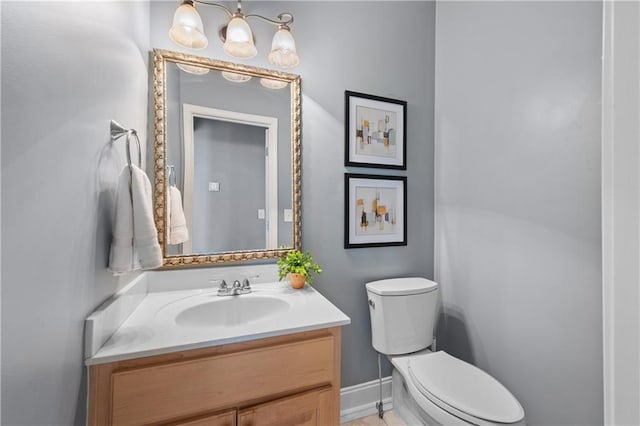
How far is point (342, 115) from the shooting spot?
160 cm

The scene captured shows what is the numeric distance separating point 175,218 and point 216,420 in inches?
32.5

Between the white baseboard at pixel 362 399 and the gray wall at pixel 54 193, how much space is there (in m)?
1.27

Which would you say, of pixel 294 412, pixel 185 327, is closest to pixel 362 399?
pixel 294 412

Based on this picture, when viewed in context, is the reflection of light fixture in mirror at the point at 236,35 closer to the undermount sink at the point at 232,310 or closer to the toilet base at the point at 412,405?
the undermount sink at the point at 232,310

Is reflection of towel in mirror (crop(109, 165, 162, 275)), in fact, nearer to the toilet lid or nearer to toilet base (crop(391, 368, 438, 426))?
the toilet lid

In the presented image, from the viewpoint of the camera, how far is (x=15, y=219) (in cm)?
49

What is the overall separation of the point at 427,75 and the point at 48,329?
2.14 m

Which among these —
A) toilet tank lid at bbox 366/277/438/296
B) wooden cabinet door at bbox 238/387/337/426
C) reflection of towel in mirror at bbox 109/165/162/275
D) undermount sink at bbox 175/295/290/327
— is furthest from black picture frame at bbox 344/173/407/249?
reflection of towel in mirror at bbox 109/165/162/275

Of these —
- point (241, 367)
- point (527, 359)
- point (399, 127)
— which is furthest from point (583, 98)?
point (241, 367)

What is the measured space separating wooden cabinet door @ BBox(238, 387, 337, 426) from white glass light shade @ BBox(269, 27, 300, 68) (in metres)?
1.45

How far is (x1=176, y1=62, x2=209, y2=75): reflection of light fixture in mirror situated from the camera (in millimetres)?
1295

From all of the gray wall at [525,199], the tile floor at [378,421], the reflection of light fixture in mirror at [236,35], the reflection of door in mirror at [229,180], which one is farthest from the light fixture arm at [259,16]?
the tile floor at [378,421]

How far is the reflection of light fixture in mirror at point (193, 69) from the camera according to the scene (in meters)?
1.29

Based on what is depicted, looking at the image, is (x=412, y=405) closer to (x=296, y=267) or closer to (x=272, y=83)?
(x=296, y=267)
